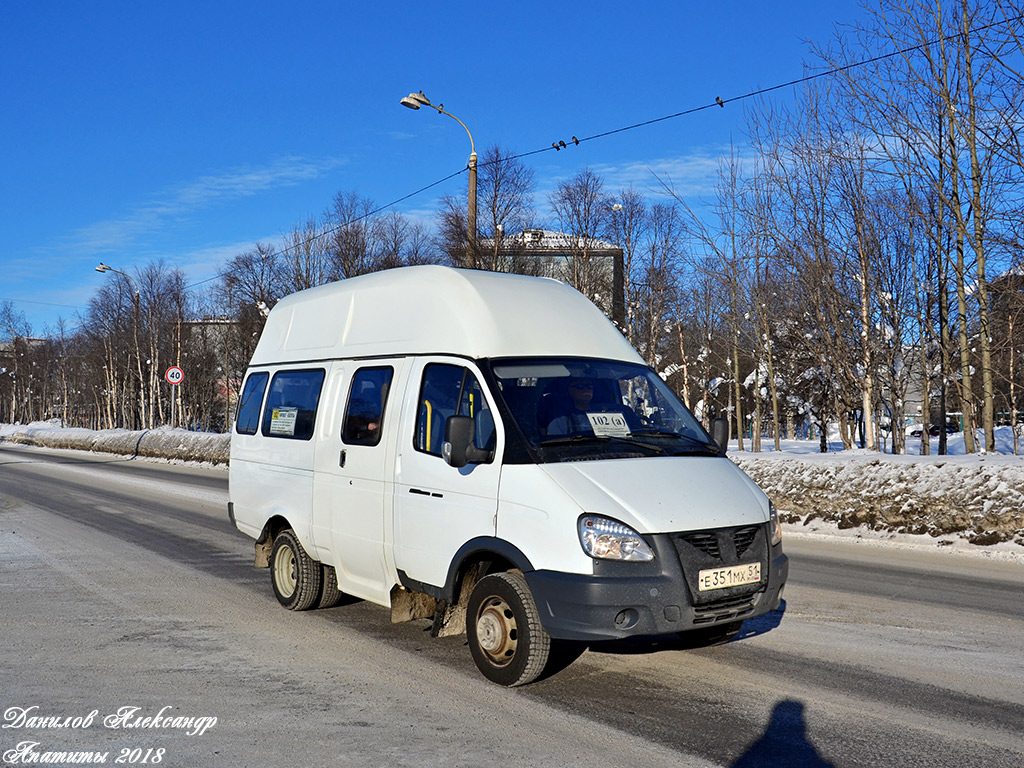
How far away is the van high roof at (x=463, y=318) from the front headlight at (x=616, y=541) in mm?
1497

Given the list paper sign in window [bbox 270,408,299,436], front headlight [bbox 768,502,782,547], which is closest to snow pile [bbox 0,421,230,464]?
paper sign in window [bbox 270,408,299,436]

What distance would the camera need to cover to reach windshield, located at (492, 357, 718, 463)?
547 centimetres

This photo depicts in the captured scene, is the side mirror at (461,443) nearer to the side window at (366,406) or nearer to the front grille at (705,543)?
the side window at (366,406)

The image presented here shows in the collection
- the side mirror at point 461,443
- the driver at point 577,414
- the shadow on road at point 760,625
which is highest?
the driver at point 577,414

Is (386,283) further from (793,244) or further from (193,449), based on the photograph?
(193,449)

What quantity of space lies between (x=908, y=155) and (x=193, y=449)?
2476 cm

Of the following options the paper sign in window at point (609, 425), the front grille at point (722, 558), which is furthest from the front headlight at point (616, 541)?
the paper sign in window at point (609, 425)

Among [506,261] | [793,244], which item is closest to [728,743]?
[793,244]

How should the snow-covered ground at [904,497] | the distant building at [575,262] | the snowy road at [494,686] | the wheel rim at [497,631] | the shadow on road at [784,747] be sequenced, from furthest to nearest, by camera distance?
the distant building at [575,262], the snow-covered ground at [904,497], the wheel rim at [497,631], the snowy road at [494,686], the shadow on road at [784,747]

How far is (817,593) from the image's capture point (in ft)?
26.5

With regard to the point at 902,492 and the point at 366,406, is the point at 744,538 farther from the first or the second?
the point at 902,492

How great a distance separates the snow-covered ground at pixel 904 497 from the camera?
10.6m

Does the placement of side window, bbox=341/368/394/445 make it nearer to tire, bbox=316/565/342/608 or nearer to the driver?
tire, bbox=316/565/342/608

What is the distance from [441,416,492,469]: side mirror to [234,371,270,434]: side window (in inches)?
138
